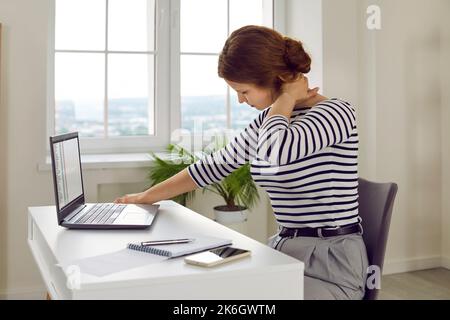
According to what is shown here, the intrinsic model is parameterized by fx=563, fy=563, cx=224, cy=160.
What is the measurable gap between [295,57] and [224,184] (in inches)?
59.6

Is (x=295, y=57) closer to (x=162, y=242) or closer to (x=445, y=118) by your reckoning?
(x=162, y=242)

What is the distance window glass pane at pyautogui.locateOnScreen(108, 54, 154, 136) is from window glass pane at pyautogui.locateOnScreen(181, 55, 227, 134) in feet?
0.70

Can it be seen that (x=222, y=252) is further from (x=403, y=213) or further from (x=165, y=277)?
(x=403, y=213)

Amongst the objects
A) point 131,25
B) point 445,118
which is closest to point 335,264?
point 131,25

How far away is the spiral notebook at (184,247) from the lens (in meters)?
1.35

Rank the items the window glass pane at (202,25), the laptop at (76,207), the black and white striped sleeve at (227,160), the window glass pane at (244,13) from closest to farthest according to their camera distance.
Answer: the laptop at (76,207)
the black and white striped sleeve at (227,160)
the window glass pane at (202,25)
the window glass pane at (244,13)

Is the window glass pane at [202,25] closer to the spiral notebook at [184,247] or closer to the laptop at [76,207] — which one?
the laptop at [76,207]

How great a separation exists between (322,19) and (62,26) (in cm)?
155

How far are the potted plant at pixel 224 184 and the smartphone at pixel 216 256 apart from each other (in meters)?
1.74

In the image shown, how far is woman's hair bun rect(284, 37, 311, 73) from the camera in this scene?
170 centimetres

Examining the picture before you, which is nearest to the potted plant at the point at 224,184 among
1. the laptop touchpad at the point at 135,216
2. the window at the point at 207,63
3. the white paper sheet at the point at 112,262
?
the window at the point at 207,63

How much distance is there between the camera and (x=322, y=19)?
338 centimetres

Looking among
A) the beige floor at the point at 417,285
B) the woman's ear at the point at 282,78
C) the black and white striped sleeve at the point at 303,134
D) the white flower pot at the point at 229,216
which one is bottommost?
the beige floor at the point at 417,285
